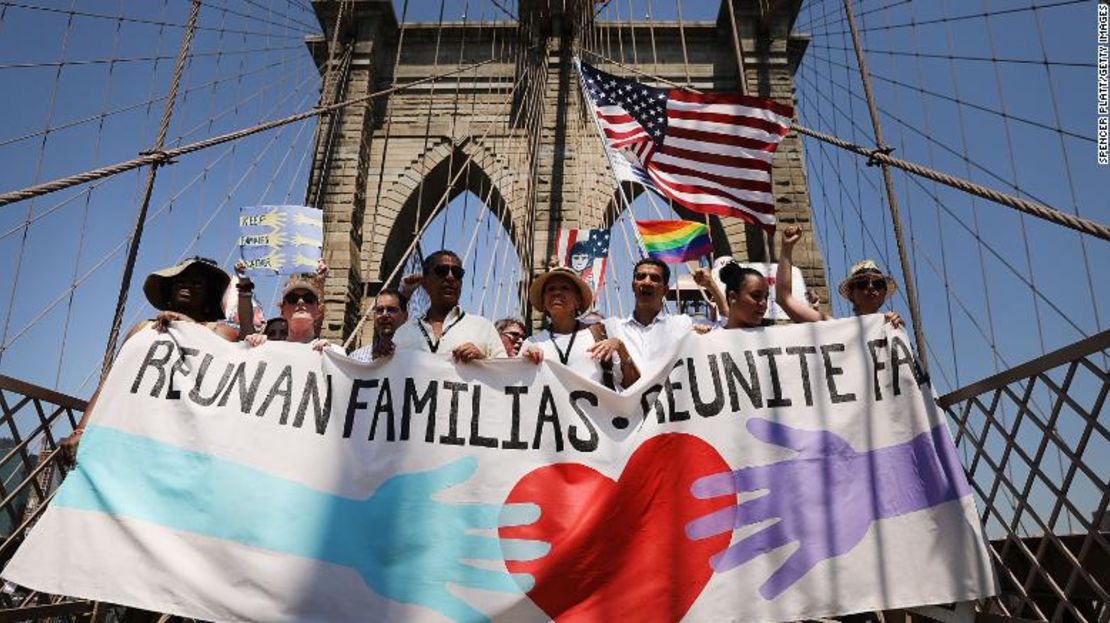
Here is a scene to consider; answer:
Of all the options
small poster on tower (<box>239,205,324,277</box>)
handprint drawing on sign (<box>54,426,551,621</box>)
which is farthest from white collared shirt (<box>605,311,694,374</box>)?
small poster on tower (<box>239,205,324,277</box>)

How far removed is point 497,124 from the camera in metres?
13.1

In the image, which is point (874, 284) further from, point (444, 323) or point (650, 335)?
point (444, 323)

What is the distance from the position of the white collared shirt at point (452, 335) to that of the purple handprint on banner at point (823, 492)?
117cm

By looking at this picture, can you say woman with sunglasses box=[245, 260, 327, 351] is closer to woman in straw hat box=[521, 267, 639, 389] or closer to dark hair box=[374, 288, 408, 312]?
dark hair box=[374, 288, 408, 312]

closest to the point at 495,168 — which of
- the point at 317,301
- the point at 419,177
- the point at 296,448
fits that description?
the point at 419,177

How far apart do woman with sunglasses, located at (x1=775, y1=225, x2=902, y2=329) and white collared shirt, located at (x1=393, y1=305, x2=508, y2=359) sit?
139 cm

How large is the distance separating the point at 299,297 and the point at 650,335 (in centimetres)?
181

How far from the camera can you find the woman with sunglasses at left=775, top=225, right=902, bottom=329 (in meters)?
2.89

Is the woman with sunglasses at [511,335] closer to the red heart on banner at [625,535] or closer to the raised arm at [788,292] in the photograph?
the red heart on banner at [625,535]

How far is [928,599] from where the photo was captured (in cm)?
221

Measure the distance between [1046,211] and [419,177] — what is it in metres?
12.0

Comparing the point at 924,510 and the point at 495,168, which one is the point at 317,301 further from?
the point at 495,168

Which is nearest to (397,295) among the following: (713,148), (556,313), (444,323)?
(444,323)

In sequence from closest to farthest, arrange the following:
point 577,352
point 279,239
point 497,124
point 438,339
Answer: point 577,352, point 438,339, point 279,239, point 497,124
